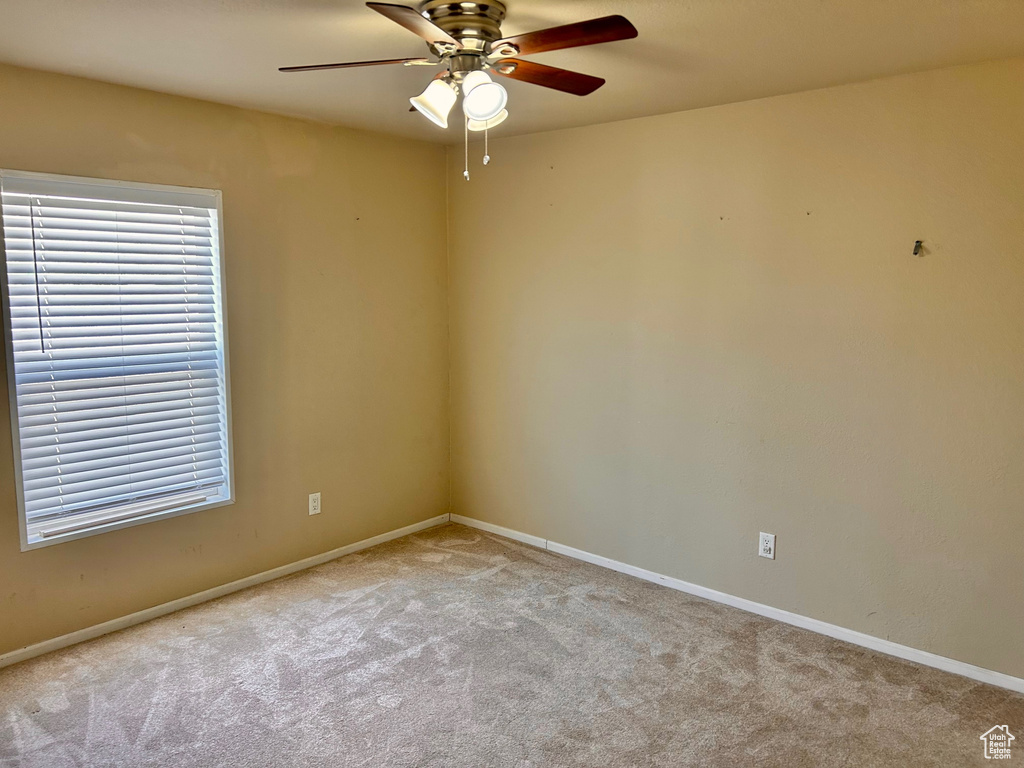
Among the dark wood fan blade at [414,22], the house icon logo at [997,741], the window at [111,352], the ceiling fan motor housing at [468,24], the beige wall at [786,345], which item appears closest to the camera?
the dark wood fan blade at [414,22]

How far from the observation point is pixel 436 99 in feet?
7.39

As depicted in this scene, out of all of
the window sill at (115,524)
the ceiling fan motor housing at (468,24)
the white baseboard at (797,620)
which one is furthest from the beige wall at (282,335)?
the ceiling fan motor housing at (468,24)

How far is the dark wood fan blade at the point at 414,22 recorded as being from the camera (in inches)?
68.6

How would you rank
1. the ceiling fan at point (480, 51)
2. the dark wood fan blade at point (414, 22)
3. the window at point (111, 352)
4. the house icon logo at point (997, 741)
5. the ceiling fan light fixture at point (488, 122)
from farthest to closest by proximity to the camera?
the window at point (111, 352) → the house icon logo at point (997, 741) → the ceiling fan light fixture at point (488, 122) → the ceiling fan at point (480, 51) → the dark wood fan blade at point (414, 22)

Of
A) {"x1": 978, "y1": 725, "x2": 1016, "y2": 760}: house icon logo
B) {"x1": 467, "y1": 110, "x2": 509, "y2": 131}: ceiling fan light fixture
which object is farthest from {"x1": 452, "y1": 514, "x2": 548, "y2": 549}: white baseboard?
{"x1": 467, "y1": 110, "x2": 509, "y2": 131}: ceiling fan light fixture

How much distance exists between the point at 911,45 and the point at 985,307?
3.25ft

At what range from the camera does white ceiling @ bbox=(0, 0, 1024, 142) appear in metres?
2.12

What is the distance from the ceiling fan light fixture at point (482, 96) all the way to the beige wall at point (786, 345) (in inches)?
62.2

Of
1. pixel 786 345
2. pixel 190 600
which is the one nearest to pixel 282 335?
pixel 190 600

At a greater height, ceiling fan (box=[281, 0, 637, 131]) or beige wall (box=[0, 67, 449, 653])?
ceiling fan (box=[281, 0, 637, 131])

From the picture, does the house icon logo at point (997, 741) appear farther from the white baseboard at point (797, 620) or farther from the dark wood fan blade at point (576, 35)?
the dark wood fan blade at point (576, 35)

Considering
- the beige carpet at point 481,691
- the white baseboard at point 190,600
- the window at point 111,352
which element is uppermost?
the window at point 111,352

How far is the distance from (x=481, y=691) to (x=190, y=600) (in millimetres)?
1588

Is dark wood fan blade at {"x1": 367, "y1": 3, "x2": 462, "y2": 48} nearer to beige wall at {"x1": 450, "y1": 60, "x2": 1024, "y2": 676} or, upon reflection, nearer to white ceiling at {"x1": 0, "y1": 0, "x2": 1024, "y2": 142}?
white ceiling at {"x1": 0, "y1": 0, "x2": 1024, "y2": 142}
